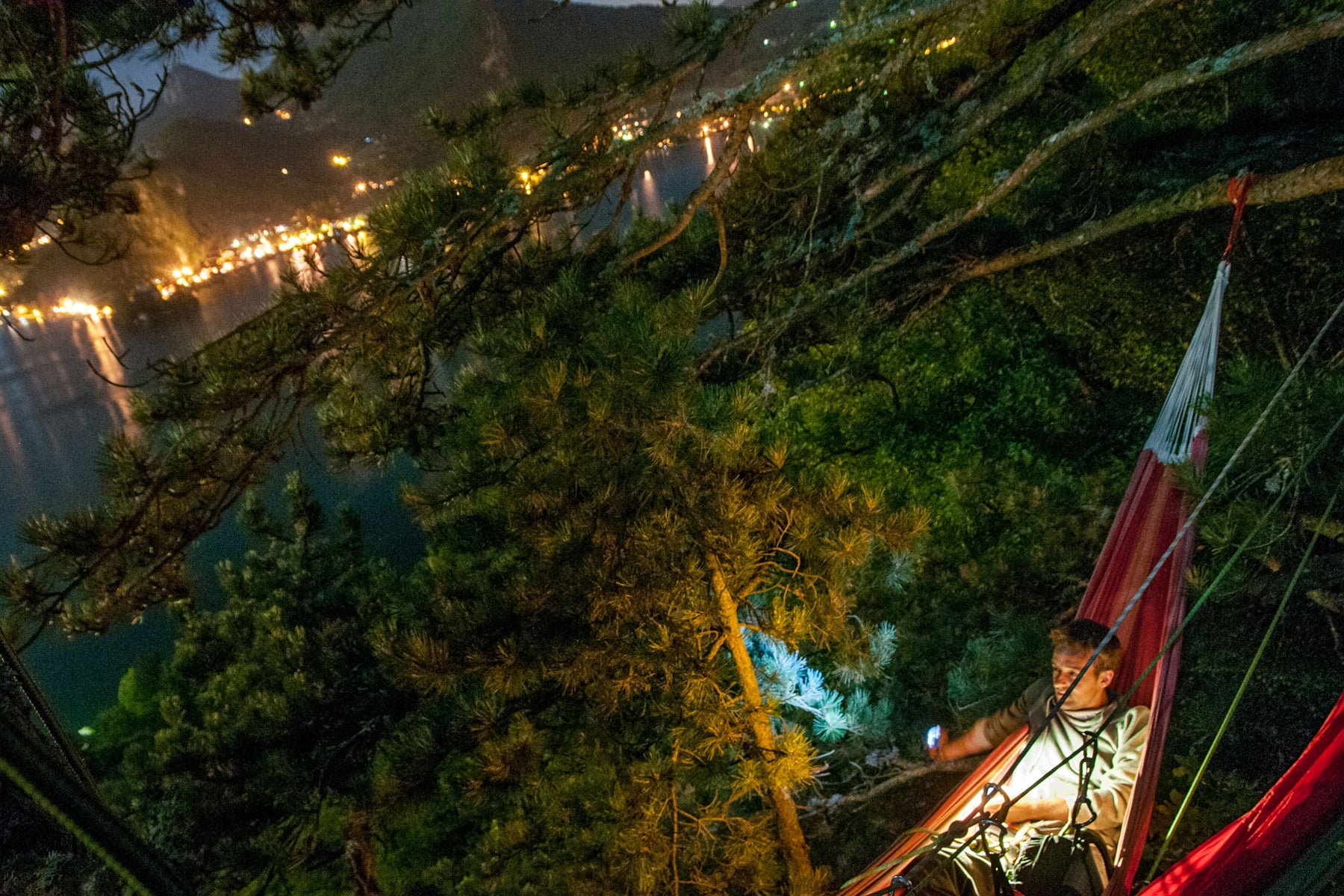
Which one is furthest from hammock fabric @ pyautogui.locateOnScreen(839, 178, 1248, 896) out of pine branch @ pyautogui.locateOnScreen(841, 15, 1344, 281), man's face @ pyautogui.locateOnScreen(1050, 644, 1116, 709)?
pine branch @ pyautogui.locateOnScreen(841, 15, 1344, 281)

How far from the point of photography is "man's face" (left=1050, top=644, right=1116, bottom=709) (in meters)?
1.63

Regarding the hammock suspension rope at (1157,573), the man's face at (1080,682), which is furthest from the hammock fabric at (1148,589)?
the man's face at (1080,682)

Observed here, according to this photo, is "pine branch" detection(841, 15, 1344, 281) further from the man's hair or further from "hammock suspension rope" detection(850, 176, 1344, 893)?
the man's hair

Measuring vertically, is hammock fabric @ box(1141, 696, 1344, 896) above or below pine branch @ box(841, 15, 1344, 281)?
below

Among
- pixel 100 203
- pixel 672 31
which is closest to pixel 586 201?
pixel 672 31

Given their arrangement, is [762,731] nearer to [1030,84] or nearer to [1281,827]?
[1281,827]

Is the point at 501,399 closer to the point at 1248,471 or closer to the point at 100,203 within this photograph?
the point at 100,203

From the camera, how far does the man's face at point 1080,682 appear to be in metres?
1.63

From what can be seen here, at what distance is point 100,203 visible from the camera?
1.91 m

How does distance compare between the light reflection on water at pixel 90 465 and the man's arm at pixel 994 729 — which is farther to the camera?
the light reflection on water at pixel 90 465

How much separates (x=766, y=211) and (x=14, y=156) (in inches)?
Result: 110

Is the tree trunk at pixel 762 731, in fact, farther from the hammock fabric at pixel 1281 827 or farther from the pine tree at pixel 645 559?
the hammock fabric at pixel 1281 827

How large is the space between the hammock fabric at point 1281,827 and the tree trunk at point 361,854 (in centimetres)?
191

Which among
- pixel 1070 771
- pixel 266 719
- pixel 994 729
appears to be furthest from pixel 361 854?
pixel 1070 771
